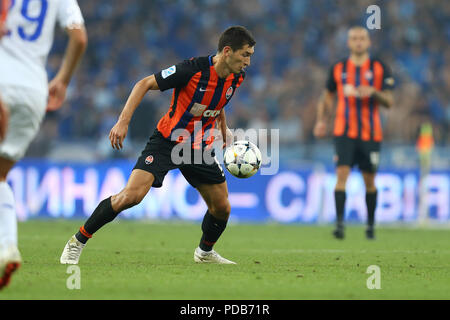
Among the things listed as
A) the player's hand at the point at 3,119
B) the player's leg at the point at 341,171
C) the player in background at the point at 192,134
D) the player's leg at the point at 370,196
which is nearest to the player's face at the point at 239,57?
the player in background at the point at 192,134

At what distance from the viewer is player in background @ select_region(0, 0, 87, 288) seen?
4.55 m

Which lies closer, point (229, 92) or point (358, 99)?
point (229, 92)

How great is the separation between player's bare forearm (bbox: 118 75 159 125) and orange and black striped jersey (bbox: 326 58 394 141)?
4.32 meters

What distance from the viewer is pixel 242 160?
22.5ft

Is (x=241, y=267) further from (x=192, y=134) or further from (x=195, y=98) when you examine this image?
(x=195, y=98)

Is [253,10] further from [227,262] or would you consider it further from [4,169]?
[4,169]

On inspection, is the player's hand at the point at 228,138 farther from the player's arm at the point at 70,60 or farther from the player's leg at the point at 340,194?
the player's leg at the point at 340,194

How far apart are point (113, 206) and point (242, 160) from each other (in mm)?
1211

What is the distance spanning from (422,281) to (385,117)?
32.4ft

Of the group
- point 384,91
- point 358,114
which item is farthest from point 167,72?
point 384,91

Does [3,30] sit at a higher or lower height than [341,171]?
higher

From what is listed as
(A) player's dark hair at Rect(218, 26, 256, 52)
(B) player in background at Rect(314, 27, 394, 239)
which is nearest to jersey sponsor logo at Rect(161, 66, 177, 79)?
(A) player's dark hair at Rect(218, 26, 256, 52)

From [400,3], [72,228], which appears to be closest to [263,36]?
[400,3]

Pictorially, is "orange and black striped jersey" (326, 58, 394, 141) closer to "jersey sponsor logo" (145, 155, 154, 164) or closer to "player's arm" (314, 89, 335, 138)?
"player's arm" (314, 89, 335, 138)
